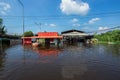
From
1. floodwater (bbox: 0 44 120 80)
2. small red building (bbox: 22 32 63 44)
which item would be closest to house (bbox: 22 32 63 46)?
small red building (bbox: 22 32 63 44)

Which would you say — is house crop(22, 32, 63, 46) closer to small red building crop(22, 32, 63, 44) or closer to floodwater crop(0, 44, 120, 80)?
small red building crop(22, 32, 63, 44)

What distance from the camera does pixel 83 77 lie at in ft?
37.0

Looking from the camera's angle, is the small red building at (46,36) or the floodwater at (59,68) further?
the small red building at (46,36)

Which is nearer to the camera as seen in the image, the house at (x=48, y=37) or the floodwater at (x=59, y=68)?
the floodwater at (x=59, y=68)

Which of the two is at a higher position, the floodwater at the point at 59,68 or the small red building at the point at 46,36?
the small red building at the point at 46,36

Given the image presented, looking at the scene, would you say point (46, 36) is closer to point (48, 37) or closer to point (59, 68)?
point (48, 37)

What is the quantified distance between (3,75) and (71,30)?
5892 centimetres

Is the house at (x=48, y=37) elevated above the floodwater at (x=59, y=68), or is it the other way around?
the house at (x=48, y=37)

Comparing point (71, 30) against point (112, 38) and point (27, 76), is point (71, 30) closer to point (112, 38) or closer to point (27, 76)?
point (112, 38)

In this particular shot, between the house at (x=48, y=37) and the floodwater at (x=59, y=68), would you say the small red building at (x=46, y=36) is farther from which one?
the floodwater at (x=59, y=68)

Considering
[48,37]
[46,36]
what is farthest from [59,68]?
[46,36]

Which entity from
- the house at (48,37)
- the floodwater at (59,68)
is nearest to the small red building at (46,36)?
the house at (48,37)

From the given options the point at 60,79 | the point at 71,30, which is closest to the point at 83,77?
the point at 60,79

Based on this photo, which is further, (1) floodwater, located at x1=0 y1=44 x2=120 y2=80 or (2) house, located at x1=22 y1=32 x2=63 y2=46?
(2) house, located at x1=22 y1=32 x2=63 y2=46
